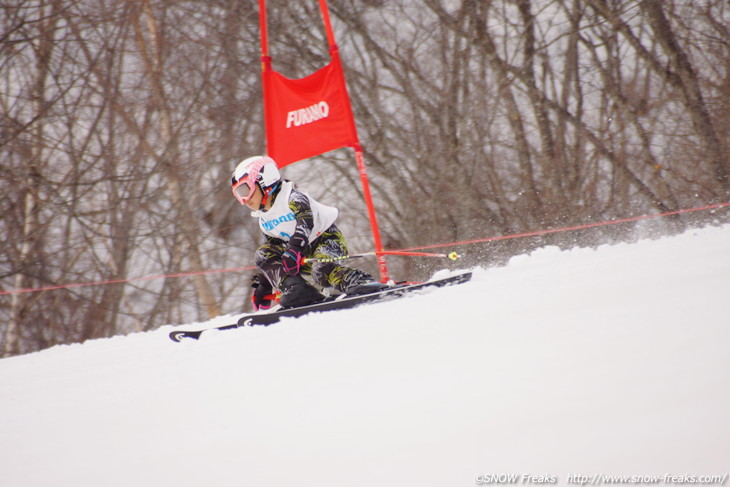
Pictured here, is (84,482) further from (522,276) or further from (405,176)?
(405,176)

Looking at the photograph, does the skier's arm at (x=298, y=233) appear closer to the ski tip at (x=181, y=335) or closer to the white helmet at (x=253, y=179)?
the white helmet at (x=253, y=179)

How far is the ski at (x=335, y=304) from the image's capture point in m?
3.98

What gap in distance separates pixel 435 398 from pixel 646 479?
72 centimetres

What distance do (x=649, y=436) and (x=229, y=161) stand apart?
31.2ft

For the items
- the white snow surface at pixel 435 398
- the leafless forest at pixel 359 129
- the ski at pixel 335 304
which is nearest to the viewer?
the white snow surface at pixel 435 398

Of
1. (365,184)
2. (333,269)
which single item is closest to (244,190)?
(333,269)

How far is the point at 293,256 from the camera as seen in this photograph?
13.7ft

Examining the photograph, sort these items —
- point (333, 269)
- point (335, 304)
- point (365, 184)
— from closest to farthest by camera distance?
point (335, 304) < point (333, 269) < point (365, 184)

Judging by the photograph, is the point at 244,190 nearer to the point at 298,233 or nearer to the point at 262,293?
the point at 298,233

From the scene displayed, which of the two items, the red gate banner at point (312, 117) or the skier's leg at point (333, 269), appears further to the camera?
the red gate banner at point (312, 117)

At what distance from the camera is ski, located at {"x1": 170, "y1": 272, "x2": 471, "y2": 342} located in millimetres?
3980

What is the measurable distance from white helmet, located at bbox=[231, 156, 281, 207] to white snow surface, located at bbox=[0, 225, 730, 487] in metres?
1.20

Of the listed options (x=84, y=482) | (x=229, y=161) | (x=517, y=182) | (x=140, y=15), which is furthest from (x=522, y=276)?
(x=140, y=15)

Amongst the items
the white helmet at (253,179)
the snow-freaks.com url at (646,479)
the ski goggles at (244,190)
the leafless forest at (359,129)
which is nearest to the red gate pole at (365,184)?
the white helmet at (253,179)
